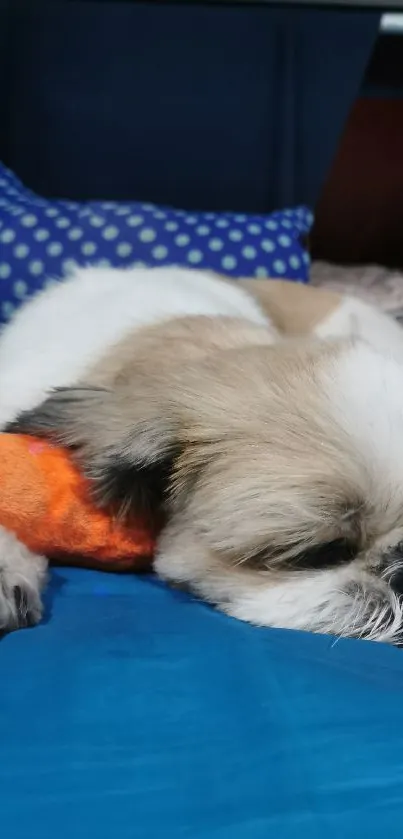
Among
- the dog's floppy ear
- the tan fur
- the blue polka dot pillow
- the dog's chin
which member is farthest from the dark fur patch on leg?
the blue polka dot pillow

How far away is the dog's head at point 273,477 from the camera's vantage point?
1.33 meters

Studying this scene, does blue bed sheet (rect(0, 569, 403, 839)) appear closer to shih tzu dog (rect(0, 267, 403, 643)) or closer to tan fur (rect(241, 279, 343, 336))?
shih tzu dog (rect(0, 267, 403, 643))

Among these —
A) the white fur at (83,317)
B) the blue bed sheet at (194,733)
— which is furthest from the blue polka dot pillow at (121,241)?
the blue bed sheet at (194,733)

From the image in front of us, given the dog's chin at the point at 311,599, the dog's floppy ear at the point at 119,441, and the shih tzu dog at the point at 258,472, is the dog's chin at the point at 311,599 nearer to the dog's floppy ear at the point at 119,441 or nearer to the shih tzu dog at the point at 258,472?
the shih tzu dog at the point at 258,472

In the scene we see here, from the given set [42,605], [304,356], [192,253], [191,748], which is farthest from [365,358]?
[192,253]

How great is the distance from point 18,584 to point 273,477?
1.32 feet

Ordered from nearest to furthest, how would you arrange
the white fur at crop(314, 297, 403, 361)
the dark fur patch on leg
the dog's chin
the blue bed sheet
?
the blue bed sheet, the dog's chin, the dark fur patch on leg, the white fur at crop(314, 297, 403, 361)

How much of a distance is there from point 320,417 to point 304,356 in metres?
0.20

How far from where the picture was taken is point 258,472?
4.41 ft

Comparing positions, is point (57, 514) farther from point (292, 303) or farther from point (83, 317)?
point (292, 303)

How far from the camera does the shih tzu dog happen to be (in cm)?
133

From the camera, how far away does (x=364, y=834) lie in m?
0.77

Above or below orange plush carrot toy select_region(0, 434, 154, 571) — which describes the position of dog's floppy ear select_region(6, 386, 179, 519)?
above

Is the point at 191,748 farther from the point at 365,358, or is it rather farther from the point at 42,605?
the point at 365,358
